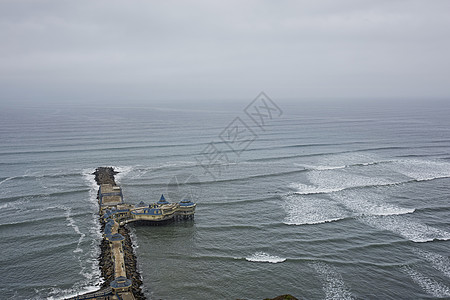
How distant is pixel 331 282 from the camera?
39625mm

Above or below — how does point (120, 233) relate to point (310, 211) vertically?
above

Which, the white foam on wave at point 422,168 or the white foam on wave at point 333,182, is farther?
the white foam on wave at point 422,168

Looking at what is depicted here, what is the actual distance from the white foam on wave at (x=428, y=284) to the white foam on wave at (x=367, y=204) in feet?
55.3

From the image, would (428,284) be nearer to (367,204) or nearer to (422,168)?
(367,204)

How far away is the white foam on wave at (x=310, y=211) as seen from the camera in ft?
183

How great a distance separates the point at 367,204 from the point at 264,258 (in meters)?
26.4

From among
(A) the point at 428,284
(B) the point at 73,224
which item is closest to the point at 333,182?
(A) the point at 428,284

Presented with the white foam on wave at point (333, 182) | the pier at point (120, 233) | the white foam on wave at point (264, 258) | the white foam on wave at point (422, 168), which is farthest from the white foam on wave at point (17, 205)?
the white foam on wave at point (422, 168)

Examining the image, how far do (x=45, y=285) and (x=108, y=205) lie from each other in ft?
63.2

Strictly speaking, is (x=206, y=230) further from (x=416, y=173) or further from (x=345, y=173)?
(x=416, y=173)

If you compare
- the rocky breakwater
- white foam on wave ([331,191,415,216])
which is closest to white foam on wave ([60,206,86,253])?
the rocky breakwater

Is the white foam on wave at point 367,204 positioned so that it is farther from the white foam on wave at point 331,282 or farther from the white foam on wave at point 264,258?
the white foam on wave at point 264,258

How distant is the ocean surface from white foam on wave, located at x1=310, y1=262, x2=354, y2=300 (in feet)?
0.65

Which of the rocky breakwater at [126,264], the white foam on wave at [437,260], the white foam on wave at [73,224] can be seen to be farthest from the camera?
the white foam on wave at [73,224]
